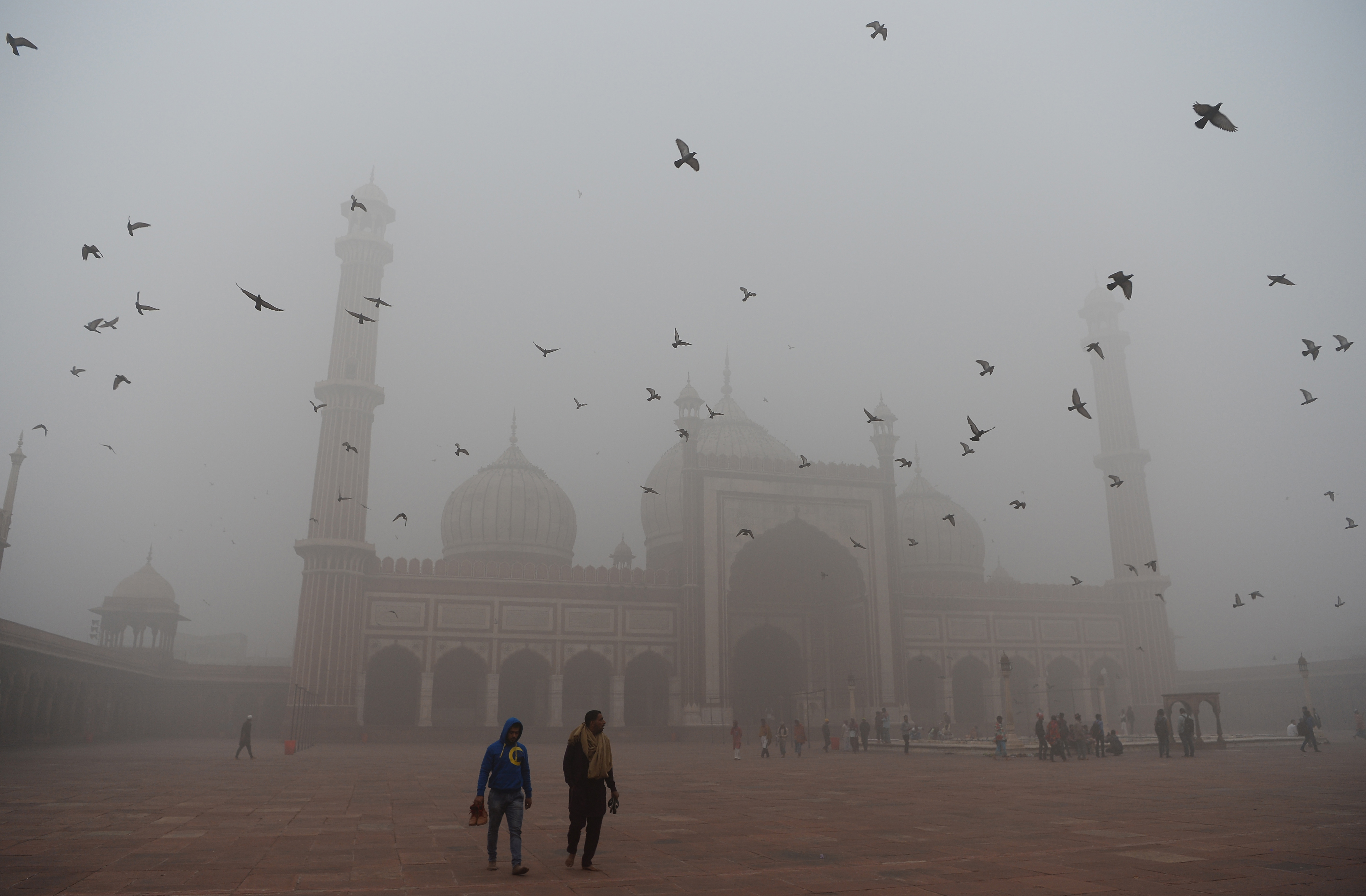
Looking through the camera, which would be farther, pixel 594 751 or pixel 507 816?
pixel 594 751

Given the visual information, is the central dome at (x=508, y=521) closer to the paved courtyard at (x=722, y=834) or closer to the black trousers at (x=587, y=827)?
the paved courtyard at (x=722, y=834)

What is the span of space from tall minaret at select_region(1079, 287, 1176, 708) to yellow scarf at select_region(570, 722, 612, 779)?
1224 inches

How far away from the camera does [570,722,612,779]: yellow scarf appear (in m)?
5.93

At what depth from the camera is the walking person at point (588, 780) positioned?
19.4ft

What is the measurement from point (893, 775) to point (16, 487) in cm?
3237

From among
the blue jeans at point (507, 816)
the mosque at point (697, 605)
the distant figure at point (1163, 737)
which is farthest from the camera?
the mosque at point (697, 605)

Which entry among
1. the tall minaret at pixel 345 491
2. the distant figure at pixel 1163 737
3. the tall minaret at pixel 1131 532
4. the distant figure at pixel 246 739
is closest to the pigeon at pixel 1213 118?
the distant figure at pixel 1163 737

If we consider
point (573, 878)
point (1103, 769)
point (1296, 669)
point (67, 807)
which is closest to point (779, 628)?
point (1103, 769)

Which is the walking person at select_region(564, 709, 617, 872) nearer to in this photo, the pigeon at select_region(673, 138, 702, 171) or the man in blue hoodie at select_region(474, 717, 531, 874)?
the man in blue hoodie at select_region(474, 717, 531, 874)

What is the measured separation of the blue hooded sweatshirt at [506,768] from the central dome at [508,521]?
2785 centimetres

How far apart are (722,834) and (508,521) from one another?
28.0 m

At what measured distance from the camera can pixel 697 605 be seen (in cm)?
2927

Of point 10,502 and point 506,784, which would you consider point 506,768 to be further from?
point 10,502

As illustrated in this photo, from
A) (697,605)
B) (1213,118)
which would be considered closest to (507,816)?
(1213,118)
